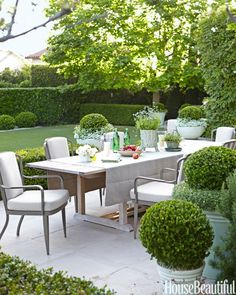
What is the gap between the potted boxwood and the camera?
12.0ft

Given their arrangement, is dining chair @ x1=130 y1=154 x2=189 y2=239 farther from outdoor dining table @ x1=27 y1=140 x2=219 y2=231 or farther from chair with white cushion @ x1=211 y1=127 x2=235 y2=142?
chair with white cushion @ x1=211 y1=127 x2=235 y2=142

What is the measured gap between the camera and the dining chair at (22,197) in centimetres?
447

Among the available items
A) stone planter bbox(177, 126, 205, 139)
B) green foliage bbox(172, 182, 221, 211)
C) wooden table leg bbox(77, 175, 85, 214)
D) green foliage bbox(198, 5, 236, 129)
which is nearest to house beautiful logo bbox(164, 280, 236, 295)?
green foliage bbox(172, 182, 221, 211)

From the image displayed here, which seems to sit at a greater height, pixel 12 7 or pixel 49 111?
pixel 12 7

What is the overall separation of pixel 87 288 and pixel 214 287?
3.72 ft

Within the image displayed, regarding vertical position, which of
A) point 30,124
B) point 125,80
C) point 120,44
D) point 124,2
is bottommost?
Answer: point 30,124

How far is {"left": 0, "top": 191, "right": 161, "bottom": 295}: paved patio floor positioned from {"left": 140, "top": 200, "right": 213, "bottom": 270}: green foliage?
0.53 meters

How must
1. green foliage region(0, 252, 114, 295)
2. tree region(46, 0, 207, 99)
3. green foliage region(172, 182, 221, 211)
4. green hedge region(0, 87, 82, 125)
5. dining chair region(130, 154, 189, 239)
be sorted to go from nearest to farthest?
green foliage region(0, 252, 114, 295), green foliage region(172, 182, 221, 211), dining chair region(130, 154, 189, 239), tree region(46, 0, 207, 99), green hedge region(0, 87, 82, 125)

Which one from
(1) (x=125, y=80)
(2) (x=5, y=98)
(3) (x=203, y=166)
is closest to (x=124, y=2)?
(1) (x=125, y=80)

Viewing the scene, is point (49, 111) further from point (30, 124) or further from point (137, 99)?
point (137, 99)

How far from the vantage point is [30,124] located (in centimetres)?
1881

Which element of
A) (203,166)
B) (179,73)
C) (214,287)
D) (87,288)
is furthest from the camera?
(179,73)

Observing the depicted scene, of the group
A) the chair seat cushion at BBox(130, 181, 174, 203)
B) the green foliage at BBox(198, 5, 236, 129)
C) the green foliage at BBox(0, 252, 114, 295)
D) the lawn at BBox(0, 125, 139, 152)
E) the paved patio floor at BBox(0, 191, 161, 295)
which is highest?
the green foliage at BBox(198, 5, 236, 129)

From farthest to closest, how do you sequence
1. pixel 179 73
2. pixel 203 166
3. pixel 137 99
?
pixel 137 99 → pixel 179 73 → pixel 203 166
